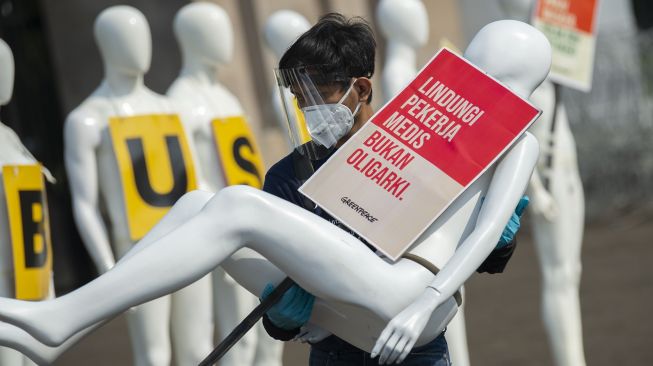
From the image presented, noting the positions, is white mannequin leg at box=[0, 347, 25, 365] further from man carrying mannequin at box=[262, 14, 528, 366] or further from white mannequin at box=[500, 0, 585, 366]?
white mannequin at box=[500, 0, 585, 366]

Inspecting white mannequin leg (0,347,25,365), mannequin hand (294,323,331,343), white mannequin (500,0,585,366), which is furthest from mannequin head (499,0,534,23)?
mannequin hand (294,323,331,343)

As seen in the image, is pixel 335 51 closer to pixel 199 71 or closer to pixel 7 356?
pixel 7 356

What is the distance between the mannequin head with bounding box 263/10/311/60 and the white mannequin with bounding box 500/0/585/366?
1.15 meters

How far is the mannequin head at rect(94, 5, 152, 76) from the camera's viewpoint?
16.8 feet

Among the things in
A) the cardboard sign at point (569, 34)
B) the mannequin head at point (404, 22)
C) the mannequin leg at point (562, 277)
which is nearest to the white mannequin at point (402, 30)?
the mannequin head at point (404, 22)

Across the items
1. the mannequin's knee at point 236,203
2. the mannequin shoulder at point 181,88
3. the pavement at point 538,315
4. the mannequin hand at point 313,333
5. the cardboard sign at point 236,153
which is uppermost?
the mannequin's knee at point 236,203

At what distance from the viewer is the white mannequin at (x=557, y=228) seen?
19.1 feet

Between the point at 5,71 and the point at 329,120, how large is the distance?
1979 millimetres

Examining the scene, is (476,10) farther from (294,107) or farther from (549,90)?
(294,107)

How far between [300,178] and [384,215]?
28cm

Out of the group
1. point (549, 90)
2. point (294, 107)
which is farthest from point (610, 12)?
point (294, 107)

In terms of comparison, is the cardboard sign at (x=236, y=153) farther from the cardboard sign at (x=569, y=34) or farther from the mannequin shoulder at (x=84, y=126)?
the cardboard sign at (x=569, y=34)

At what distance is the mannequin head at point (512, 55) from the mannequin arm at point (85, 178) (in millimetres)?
2244

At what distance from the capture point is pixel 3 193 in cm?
438
